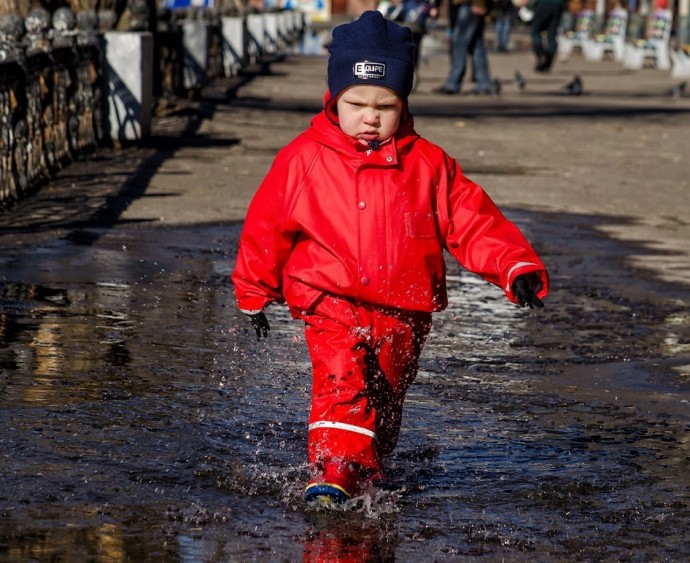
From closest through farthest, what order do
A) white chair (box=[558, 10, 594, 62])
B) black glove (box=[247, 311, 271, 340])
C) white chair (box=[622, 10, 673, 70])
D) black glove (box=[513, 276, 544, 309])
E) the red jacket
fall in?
black glove (box=[513, 276, 544, 309]) → the red jacket → black glove (box=[247, 311, 271, 340]) → white chair (box=[622, 10, 673, 70]) → white chair (box=[558, 10, 594, 62])

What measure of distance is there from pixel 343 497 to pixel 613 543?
760 mm

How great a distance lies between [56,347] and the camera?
6898 mm

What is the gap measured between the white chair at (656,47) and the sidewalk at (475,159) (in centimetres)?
1195

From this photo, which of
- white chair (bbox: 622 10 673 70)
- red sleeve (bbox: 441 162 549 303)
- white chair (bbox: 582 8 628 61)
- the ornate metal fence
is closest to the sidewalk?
the ornate metal fence

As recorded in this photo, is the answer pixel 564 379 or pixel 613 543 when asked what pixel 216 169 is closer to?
pixel 564 379

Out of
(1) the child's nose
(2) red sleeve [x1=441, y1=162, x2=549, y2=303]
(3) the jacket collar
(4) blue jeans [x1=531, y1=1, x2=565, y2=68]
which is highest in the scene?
(1) the child's nose

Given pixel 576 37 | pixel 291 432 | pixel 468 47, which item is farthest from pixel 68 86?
pixel 576 37

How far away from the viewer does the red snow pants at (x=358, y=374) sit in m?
4.67

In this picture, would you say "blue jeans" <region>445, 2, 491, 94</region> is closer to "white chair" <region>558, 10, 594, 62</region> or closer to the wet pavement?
the wet pavement

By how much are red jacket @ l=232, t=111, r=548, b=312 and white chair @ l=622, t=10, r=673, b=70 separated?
3757cm

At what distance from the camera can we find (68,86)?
45.2 feet

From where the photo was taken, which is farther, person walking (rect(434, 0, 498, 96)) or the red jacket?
person walking (rect(434, 0, 498, 96))

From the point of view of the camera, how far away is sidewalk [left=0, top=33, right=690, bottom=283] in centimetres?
1155

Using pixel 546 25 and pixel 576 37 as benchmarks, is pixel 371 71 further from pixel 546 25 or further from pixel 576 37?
pixel 576 37
